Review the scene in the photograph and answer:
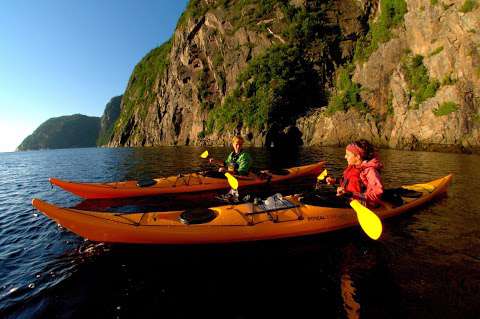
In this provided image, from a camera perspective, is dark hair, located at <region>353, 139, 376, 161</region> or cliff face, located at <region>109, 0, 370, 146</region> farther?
cliff face, located at <region>109, 0, 370, 146</region>

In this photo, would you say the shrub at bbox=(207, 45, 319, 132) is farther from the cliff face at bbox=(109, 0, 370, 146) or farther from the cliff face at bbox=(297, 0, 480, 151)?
the cliff face at bbox=(297, 0, 480, 151)

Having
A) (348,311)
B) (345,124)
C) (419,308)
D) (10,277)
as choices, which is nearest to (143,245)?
(10,277)

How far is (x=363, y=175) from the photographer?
22.3 ft

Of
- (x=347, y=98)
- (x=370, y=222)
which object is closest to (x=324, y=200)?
(x=370, y=222)

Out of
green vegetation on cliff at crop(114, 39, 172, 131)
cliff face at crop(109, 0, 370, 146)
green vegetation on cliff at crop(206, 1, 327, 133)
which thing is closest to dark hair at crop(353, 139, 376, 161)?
cliff face at crop(109, 0, 370, 146)

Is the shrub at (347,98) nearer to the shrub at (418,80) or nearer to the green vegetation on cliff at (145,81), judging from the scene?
the shrub at (418,80)

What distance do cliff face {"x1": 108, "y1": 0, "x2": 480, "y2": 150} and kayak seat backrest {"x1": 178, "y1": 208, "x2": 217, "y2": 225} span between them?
24.6 m

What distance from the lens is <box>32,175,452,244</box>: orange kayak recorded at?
18.2ft

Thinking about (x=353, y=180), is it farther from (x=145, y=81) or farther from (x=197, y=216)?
(x=145, y=81)

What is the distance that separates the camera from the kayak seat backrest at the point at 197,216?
5906 millimetres

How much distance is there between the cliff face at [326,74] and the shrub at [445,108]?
0.32ft

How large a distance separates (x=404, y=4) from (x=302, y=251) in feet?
117

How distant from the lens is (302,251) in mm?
5980

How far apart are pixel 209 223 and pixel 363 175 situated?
3.73 m
